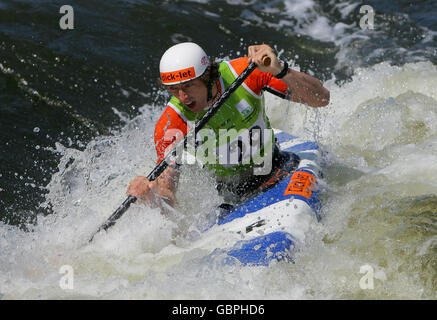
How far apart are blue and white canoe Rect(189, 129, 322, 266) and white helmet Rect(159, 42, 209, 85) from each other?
44.9 inches

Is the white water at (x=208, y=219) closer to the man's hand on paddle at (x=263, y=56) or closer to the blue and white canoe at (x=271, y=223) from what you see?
the blue and white canoe at (x=271, y=223)

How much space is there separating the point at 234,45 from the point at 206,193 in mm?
4567

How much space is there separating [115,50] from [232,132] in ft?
13.7

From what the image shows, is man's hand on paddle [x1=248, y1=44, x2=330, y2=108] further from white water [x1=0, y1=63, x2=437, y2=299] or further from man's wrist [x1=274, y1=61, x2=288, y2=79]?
white water [x1=0, y1=63, x2=437, y2=299]

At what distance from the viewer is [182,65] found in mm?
4000

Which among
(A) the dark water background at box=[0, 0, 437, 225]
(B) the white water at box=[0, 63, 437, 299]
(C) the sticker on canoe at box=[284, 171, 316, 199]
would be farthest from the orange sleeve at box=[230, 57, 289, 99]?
(A) the dark water background at box=[0, 0, 437, 225]

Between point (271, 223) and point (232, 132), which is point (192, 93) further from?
point (271, 223)

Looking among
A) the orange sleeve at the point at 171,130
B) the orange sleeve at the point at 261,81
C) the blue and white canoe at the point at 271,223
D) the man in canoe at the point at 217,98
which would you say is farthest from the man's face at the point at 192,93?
the blue and white canoe at the point at 271,223

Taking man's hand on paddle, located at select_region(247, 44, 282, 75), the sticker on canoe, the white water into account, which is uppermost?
man's hand on paddle, located at select_region(247, 44, 282, 75)

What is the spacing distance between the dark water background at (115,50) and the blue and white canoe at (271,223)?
6.90 feet

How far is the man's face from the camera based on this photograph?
4.07m

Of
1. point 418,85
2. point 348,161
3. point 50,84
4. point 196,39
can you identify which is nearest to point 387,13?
point 418,85

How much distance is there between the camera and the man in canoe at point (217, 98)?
4.04 m
